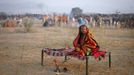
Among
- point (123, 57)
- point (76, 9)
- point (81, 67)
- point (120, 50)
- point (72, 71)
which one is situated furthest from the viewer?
point (76, 9)

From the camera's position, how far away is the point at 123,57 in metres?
8.37

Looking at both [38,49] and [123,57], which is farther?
[38,49]

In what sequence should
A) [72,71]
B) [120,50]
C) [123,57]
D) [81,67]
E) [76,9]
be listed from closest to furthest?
[72,71]
[81,67]
[123,57]
[120,50]
[76,9]

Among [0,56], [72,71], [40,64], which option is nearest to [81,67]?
[72,71]

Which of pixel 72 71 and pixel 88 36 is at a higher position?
pixel 88 36

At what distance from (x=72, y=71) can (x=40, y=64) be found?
1.08 m

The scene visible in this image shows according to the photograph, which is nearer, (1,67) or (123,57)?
(1,67)

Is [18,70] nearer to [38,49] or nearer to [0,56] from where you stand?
[0,56]

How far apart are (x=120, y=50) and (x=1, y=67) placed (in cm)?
392

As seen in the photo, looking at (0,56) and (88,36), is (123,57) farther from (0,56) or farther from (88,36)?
(0,56)

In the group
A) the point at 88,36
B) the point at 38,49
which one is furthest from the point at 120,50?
the point at 88,36

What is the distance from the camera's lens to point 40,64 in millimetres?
7426

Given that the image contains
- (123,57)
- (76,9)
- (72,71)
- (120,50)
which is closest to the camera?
(72,71)

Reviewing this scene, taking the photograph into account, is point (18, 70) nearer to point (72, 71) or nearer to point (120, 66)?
point (72, 71)
